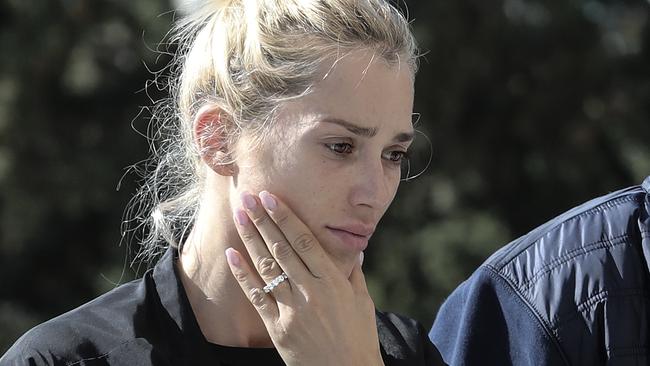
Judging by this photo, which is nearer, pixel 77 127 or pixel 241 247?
pixel 241 247

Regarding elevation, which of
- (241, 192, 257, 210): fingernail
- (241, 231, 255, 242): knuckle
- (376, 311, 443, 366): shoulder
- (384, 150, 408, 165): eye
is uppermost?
(384, 150, 408, 165): eye

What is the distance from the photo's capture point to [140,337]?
Answer: 1.95 meters

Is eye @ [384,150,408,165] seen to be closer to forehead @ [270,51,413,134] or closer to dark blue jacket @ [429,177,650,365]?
forehead @ [270,51,413,134]

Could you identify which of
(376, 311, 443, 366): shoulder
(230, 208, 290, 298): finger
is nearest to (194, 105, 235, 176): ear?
(230, 208, 290, 298): finger

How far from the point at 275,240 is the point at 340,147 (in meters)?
0.22

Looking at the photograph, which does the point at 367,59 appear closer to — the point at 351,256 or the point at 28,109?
the point at 351,256

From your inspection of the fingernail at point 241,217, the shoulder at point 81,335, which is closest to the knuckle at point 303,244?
the fingernail at point 241,217

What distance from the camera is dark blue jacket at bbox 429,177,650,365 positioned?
7.23ft

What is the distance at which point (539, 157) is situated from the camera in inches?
189

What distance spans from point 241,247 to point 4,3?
3048 millimetres

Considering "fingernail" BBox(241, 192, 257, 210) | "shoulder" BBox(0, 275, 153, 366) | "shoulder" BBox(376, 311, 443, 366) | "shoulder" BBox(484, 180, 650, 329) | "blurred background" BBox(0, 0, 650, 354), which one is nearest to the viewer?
"shoulder" BBox(0, 275, 153, 366)

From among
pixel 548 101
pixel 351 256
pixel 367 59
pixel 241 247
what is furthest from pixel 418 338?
pixel 548 101

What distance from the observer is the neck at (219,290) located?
2.04 metres

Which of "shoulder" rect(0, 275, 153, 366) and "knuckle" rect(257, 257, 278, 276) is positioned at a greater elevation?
"knuckle" rect(257, 257, 278, 276)
